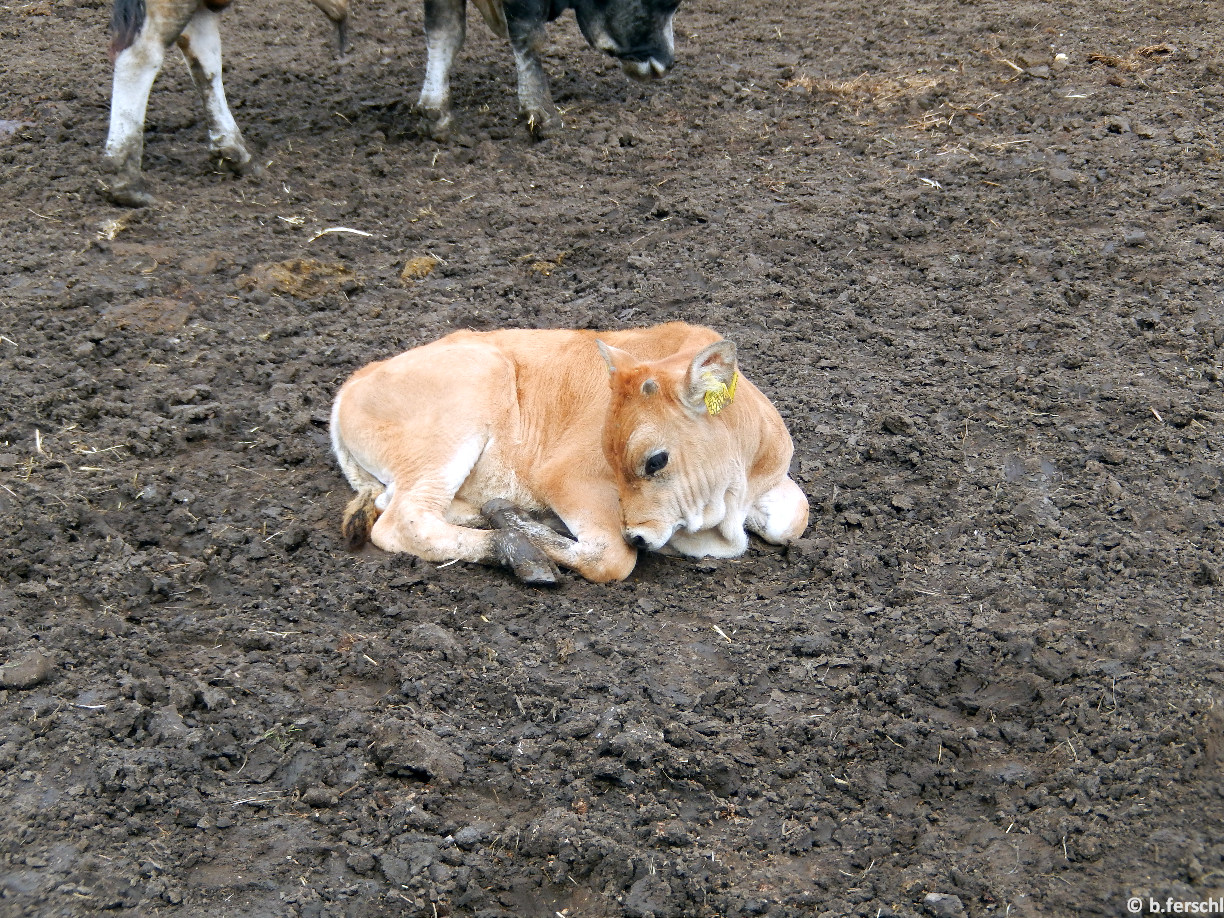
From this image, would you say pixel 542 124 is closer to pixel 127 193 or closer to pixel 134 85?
pixel 134 85

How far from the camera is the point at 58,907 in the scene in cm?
337

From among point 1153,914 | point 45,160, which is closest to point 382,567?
point 1153,914

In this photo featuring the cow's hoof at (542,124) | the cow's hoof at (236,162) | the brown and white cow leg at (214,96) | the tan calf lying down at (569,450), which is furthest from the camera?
the cow's hoof at (542,124)

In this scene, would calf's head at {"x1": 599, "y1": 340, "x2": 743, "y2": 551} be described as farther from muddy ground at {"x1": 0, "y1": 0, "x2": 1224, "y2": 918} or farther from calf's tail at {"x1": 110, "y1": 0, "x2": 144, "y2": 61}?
calf's tail at {"x1": 110, "y1": 0, "x2": 144, "y2": 61}

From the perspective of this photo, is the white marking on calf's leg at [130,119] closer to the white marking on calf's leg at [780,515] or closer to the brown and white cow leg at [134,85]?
the brown and white cow leg at [134,85]

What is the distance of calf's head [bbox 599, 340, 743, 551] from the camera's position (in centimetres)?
514

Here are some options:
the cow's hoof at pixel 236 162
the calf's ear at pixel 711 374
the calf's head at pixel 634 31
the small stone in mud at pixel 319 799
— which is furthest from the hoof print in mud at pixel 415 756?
the calf's head at pixel 634 31

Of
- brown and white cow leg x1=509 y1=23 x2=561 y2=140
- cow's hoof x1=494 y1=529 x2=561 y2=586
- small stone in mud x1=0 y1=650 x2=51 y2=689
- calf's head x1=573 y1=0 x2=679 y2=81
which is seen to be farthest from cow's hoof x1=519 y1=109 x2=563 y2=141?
small stone in mud x1=0 y1=650 x2=51 y2=689

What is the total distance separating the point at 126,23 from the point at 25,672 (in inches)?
232

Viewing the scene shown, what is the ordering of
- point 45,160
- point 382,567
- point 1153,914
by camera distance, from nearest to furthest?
point 1153,914 → point 382,567 → point 45,160

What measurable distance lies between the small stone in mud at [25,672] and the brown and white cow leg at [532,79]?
6535mm

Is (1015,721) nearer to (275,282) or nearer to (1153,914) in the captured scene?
(1153,914)

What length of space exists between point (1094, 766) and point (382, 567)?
3.07 meters

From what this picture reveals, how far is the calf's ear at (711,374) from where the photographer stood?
5051 millimetres
